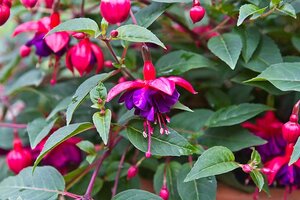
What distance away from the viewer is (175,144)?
677 mm

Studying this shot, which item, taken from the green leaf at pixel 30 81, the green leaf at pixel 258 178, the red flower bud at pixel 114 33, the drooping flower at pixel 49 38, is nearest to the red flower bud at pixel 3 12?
the drooping flower at pixel 49 38

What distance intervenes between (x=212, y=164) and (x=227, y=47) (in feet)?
0.74

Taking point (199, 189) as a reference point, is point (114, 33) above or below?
above

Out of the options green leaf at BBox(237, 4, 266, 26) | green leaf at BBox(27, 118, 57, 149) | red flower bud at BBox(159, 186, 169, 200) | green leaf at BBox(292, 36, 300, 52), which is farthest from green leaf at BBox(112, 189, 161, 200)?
green leaf at BBox(292, 36, 300, 52)

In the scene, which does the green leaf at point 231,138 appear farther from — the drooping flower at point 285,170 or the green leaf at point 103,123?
the green leaf at point 103,123

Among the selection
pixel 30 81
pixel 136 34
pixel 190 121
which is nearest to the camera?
Answer: pixel 136 34

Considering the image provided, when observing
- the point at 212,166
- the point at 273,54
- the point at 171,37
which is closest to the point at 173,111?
the point at 171,37

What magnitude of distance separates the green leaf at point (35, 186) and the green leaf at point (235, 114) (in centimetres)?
26

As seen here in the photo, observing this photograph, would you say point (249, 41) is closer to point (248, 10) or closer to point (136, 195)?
point (248, 10)

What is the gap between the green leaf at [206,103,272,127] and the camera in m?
0.80

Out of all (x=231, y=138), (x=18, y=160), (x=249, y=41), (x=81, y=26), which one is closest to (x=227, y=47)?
(x=249, y=41)

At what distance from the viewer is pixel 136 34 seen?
64 cm

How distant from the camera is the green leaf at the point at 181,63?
2.68 ft

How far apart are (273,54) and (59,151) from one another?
395mm
